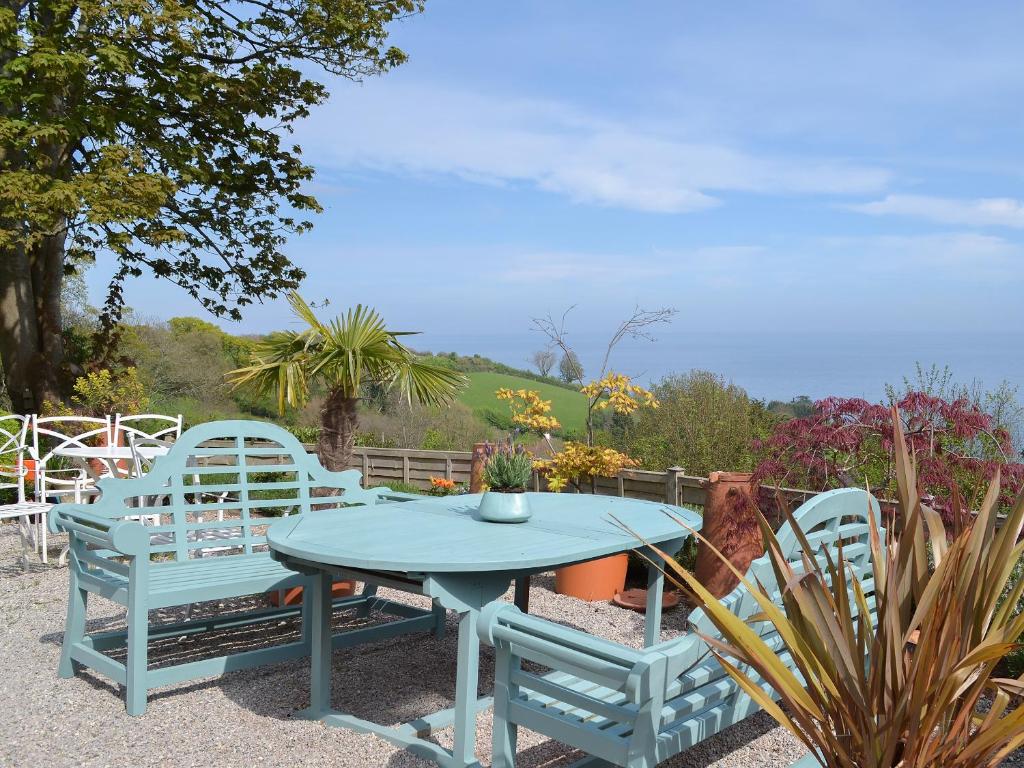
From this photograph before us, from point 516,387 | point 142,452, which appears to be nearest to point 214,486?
point 142,452

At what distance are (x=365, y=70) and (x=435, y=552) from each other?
8.33 metres

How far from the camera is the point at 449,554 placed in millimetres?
2762

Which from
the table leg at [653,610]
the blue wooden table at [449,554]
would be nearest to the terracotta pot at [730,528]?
the blue wooden table at [449,554]

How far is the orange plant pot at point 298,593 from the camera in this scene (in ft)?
15.0

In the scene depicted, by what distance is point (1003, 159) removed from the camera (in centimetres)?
948

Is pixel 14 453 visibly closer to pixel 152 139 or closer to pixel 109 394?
pixel 109 394

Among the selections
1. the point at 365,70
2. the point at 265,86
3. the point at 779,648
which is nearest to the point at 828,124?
the point at 365,70

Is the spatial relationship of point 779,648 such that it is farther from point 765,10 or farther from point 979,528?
point 765,10

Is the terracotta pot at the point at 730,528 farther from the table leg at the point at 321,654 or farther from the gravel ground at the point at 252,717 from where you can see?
the table leg at the point at 321,654

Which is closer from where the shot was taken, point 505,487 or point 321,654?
point 321,654

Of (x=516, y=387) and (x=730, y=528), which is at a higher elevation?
(x=516, y=387)

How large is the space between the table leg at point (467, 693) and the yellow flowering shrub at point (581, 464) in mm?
3132

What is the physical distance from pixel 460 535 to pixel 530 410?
113 inches

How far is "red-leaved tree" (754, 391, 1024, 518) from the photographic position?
4.09 m
